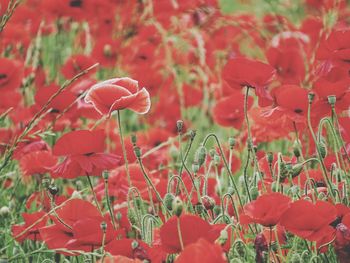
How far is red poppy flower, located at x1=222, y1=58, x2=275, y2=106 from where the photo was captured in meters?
1.62

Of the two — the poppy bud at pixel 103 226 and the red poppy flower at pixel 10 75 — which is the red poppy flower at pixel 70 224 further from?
the red poppy flower at pixel 10 75

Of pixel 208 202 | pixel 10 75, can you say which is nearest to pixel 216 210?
pixel 208 202

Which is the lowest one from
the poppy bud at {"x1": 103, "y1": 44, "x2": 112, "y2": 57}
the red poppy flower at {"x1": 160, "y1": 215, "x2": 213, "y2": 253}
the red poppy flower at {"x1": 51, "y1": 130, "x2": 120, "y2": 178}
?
the poppy bud at {"x1": 103, "y1": 44, "x2": 112, "y2": 57}

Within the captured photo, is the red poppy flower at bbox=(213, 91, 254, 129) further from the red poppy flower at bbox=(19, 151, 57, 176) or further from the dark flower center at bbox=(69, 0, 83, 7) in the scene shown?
the dark flower center at bbox=(69, 0, 83, 7)

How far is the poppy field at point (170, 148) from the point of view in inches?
54.9

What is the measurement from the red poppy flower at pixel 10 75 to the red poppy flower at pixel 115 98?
0.78 metres

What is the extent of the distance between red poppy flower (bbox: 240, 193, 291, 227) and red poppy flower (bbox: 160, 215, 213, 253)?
7 centimetres

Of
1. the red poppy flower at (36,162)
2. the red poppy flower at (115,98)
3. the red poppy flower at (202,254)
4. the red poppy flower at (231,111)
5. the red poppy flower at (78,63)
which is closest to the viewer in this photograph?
the red poppy flower at (202,254)

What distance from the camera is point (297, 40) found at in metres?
2.64

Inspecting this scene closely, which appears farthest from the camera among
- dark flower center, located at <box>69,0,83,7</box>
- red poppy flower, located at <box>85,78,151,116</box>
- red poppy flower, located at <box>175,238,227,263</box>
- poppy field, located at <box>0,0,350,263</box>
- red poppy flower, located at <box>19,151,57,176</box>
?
dark flower center, located at <box>69,0,83,7</box>

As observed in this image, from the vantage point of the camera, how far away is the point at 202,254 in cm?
113

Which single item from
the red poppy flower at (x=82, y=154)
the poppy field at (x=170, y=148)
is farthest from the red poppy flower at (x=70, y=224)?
the red poppy flower at (x=82, y=154)

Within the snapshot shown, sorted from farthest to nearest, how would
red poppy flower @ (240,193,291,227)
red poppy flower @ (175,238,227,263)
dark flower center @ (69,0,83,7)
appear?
dark flower center @ (69,0,83,7)
red poppy flower @ (240,193,291,227)
red poppy flower @ (175,238,227,263)

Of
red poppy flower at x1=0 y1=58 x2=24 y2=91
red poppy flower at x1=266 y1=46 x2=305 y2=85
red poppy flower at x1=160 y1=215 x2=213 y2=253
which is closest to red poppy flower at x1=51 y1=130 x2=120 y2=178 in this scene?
red poppy flower at x1=160 y1=215 x2=213 y2=253
